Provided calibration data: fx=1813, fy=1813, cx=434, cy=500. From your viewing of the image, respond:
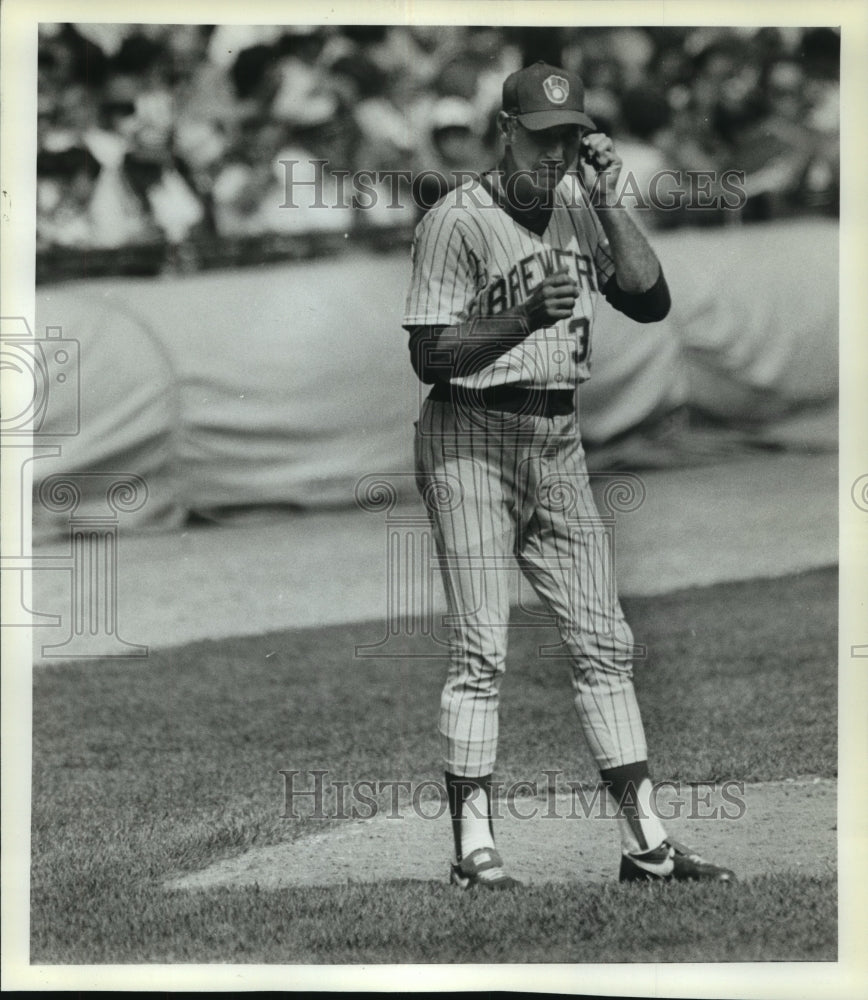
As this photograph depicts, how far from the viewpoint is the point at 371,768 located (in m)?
5.39

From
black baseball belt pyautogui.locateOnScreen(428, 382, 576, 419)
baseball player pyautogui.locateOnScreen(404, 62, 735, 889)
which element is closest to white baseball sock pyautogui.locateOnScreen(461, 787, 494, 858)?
baseball player pyautogui.locateOnScreen(404, 62, 735, 889)

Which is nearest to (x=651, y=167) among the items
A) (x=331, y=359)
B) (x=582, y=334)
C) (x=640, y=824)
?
(x=582, y=334)

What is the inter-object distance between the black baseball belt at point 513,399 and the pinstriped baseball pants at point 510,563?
0.02m

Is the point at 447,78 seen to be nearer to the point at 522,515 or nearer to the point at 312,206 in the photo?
the point at 312,206

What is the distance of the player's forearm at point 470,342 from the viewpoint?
5.13 metres

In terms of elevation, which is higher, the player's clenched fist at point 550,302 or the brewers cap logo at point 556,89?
the brewers cap logo at point 556,89

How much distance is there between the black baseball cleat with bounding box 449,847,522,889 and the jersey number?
1.43 meters

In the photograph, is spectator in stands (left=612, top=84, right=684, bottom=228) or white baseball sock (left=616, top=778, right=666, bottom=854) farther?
spectator in stands (left=612, top=84, right=684, bottom=228)

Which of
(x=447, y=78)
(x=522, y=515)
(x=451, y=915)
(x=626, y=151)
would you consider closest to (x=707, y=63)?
(x=626, y=151)

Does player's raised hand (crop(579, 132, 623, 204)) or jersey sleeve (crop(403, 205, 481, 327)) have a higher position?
player's raised hand (crop(579, 132, 623, 204))

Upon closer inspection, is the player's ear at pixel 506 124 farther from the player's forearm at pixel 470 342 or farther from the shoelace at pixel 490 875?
the shoelace at pixel 490 875

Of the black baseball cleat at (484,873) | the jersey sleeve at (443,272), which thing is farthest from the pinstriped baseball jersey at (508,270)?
the black baseball cleat at (484,873)

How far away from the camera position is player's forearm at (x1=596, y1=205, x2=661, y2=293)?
5.18 metres

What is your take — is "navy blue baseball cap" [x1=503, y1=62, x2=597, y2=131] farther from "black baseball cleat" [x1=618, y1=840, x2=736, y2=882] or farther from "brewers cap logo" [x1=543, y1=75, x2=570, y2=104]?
"black baseball cleat" [x1=618, y1=840, x2=736, y2=882]
